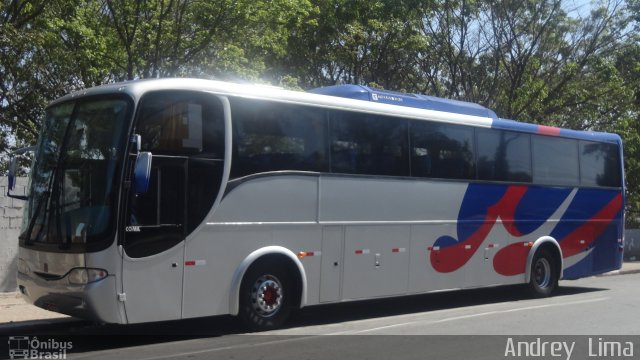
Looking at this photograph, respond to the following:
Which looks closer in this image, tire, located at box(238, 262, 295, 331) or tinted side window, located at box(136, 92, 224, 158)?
tinted side window, located at box(136, 92, 224, 158)

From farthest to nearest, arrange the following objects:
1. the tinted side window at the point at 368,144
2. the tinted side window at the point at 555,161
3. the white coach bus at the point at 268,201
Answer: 1. the tinted side window at the point at 555,161
2. the tinted side window at the point at 368,144
3. the white coach bus at the point at 268,201

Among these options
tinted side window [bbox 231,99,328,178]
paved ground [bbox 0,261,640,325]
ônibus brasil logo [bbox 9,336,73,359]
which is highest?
tinted side window [bbox 231,99,328,178]

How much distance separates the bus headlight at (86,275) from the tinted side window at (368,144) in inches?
162

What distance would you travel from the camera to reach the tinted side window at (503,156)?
13.8 meters

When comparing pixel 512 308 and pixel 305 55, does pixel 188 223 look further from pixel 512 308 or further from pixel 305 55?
pixel 305 55

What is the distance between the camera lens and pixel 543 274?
15453 millimetres

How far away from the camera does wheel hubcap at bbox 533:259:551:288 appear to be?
15.3 meters

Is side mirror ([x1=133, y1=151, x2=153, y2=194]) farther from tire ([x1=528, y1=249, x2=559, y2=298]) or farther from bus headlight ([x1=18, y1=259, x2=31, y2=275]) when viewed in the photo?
tire ([x1=528, y1=249, x2=559, y2=298])

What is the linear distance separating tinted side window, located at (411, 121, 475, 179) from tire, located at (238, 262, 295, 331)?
10.7ft

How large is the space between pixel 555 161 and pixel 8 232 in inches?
447

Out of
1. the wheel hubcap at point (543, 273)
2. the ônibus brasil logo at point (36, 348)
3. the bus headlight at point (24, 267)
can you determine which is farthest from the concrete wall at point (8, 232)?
the wheel hubcap at point (543, 273)

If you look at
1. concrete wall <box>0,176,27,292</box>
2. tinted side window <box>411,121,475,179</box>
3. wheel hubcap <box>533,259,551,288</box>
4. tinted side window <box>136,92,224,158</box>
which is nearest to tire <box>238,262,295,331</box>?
tinted side window <box>136,92,224,158</box>

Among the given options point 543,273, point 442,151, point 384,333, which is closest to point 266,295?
point 384,333

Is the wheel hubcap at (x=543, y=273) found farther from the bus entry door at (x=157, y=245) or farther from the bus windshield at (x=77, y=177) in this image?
the bus windshield at (x=77, y=177)
